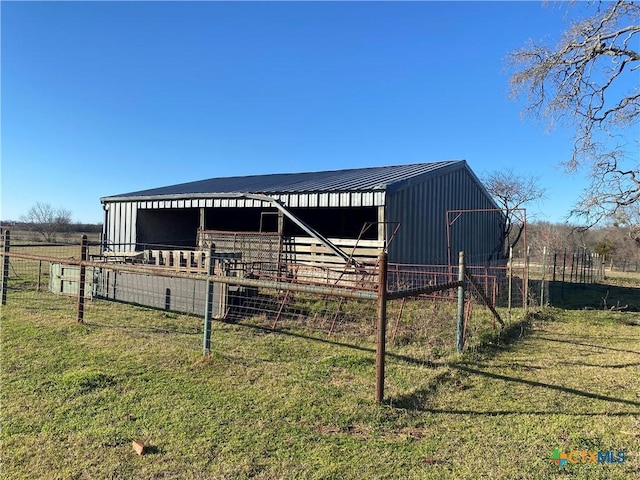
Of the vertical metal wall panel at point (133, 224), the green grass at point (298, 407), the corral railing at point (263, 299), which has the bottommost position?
the green grass at point (298, 407)

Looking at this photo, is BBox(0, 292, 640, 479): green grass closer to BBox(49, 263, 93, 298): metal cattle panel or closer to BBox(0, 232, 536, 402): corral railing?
BBox(0, 232, 536, 402): corral railing

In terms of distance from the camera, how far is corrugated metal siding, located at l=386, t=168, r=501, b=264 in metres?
11.6

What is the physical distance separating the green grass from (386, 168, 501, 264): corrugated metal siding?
5164 millimetres

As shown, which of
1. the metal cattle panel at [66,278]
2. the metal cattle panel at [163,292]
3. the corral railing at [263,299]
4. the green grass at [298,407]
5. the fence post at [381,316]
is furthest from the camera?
the metal cattle panel at [66,278]

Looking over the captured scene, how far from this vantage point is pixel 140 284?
373 inches

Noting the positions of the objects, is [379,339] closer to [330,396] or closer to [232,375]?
[330,396]

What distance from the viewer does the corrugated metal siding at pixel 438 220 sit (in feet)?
38.2

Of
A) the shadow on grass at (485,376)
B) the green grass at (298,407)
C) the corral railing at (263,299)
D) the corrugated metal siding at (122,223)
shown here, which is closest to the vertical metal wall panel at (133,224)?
the corrugated metal siding at (122,223)

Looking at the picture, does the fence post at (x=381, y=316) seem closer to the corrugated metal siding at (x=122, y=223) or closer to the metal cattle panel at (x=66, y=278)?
the metal cattle panel at (x=66, y=278)

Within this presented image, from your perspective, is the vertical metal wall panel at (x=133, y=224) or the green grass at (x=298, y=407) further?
the vertical metal wall panel at (x=133, y=224)

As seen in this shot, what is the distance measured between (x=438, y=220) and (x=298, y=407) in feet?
35.6

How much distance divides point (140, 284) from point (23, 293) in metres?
3.24

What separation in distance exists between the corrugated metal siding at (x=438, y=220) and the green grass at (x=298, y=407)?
516cm

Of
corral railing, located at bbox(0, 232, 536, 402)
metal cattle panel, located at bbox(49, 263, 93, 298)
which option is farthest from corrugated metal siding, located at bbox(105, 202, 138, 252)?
metal cattle panel, located at bbox(49, 263, 93, 298)
